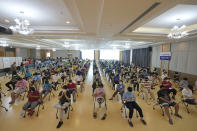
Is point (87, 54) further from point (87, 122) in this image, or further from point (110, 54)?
point (87, 122)

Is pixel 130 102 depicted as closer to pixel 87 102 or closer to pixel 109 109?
pixel 109 109

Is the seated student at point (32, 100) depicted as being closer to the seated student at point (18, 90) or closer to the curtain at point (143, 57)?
the seated student at point (18, 90)

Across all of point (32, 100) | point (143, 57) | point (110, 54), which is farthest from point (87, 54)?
point (32, 100)

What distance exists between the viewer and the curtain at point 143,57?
1335 centimetres

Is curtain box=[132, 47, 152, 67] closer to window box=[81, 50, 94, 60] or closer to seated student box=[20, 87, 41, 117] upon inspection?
seated student box=[20, 87, 41, 117]

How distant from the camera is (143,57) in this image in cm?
1462

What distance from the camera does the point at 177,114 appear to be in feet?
12.3

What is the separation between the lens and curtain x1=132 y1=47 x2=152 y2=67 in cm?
1335

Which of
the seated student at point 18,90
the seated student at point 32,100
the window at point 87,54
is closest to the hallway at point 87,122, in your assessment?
the seated student at point 32,100

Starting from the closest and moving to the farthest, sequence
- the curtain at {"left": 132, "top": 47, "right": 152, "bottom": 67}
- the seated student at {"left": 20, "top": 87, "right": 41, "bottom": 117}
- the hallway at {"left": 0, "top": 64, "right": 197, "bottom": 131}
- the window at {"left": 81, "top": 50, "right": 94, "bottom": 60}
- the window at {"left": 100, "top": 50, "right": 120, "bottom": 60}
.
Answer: the hallway at {"left": 0, "top": 64, "right": 197, "bottom": 131}
the seated student at {"left": 20, "top": 87, "right": 41, "bottom": 117}
the curtain at {"left": 132, "top": 47, "right": 152, "bottom": 67}
the window at {"left": 100, "top": 50, "right": 120, "bottom": 60}
the window at {"left": 81, "top": 50, "right": 94, "bottom": 60}

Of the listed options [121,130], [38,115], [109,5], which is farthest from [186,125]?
[38,115]

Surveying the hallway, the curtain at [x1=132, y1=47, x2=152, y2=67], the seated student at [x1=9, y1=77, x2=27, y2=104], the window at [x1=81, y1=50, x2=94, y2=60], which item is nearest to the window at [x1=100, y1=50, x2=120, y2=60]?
the window at [x1=81, y1=50, x2=94, y2=60]

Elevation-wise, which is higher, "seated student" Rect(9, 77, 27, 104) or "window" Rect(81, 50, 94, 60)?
"window" Rect(81, 50, 94, 60)

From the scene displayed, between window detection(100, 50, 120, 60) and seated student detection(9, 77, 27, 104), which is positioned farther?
window detection(100, 50, 120, 60)
